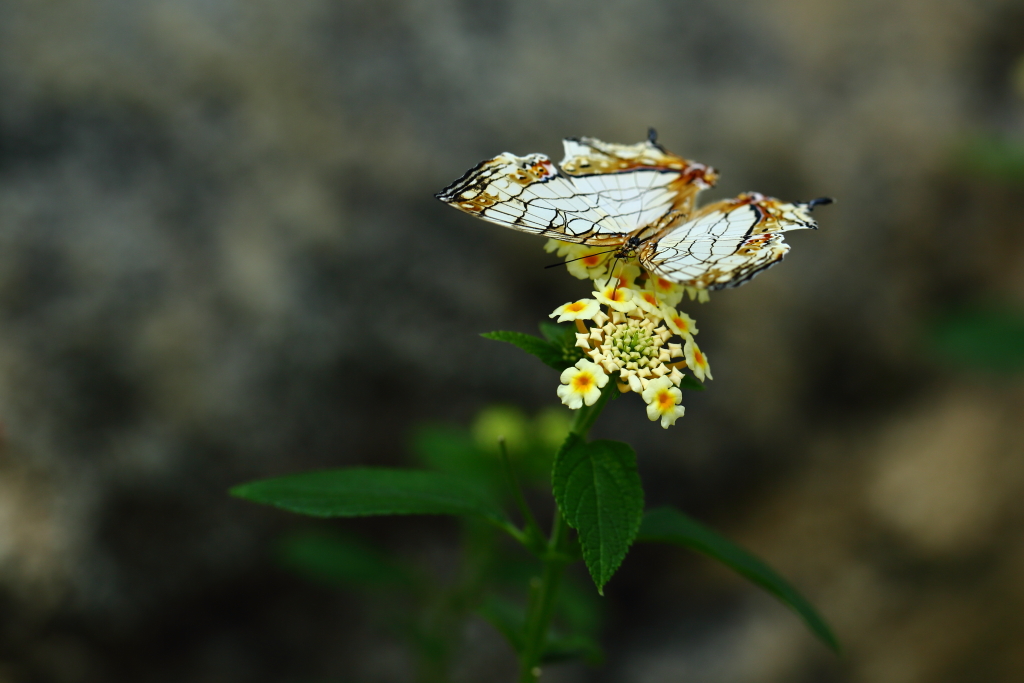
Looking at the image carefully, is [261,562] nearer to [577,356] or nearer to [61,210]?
[61,210]

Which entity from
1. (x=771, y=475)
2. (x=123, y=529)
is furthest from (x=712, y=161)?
Answer: (x=123, y=529)

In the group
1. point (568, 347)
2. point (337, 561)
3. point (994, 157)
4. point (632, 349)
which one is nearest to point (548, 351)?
point (568, 347)

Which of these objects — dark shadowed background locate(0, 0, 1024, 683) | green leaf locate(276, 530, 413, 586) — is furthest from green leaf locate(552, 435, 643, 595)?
dark shadowed background locate(0, 0, 1024, 683)

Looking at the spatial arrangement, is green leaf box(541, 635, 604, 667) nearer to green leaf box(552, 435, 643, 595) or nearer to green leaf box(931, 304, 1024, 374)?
green leaf box(552, 435, 643, 595)

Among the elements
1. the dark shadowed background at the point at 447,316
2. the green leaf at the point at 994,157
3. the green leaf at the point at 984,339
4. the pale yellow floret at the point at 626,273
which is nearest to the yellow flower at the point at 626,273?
the pale yellow floret at the point at 626,273

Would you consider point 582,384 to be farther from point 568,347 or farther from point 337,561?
point 337,561

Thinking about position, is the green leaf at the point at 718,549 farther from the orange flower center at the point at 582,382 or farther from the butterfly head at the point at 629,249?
the butterfly head at the point at 629,249

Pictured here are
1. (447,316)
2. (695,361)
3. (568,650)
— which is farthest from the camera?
(447,316)
